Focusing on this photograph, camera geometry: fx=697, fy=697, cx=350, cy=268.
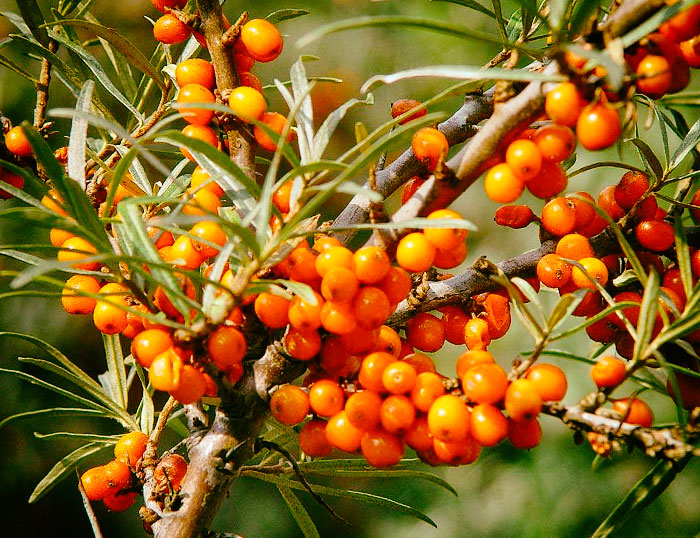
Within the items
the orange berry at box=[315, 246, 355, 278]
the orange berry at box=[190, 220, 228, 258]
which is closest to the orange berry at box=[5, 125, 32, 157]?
the orange berry at box=[190, 220, 228, 258]

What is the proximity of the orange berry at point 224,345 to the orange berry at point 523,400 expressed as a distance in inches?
8.3

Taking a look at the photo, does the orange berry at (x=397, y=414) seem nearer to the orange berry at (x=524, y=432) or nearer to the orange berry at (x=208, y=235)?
the orange berry at (x=524, y=432)

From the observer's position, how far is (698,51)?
52 cm

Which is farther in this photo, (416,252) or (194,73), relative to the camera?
(194,73)

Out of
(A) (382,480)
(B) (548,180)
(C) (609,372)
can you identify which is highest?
(B) (548,180)

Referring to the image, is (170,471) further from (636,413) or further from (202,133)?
(636,413)

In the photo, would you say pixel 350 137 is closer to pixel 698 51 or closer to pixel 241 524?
pixel 241 524

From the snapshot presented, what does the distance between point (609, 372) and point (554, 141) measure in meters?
0.18

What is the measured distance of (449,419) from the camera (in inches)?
20.4

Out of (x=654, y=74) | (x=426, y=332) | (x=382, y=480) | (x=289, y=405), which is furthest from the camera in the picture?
(x=382, y=480)

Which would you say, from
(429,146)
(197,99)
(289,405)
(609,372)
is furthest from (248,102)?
(609,372)

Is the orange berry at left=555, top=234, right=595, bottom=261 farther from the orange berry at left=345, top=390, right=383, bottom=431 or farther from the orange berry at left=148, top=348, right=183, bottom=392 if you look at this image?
the orange berry at left=148, top=348, right=183, bottom=392

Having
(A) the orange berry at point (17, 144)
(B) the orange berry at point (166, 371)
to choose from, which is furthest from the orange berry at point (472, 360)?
(A) the orange berry at point (17, 144)

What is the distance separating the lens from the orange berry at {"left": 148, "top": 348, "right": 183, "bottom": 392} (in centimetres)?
53
